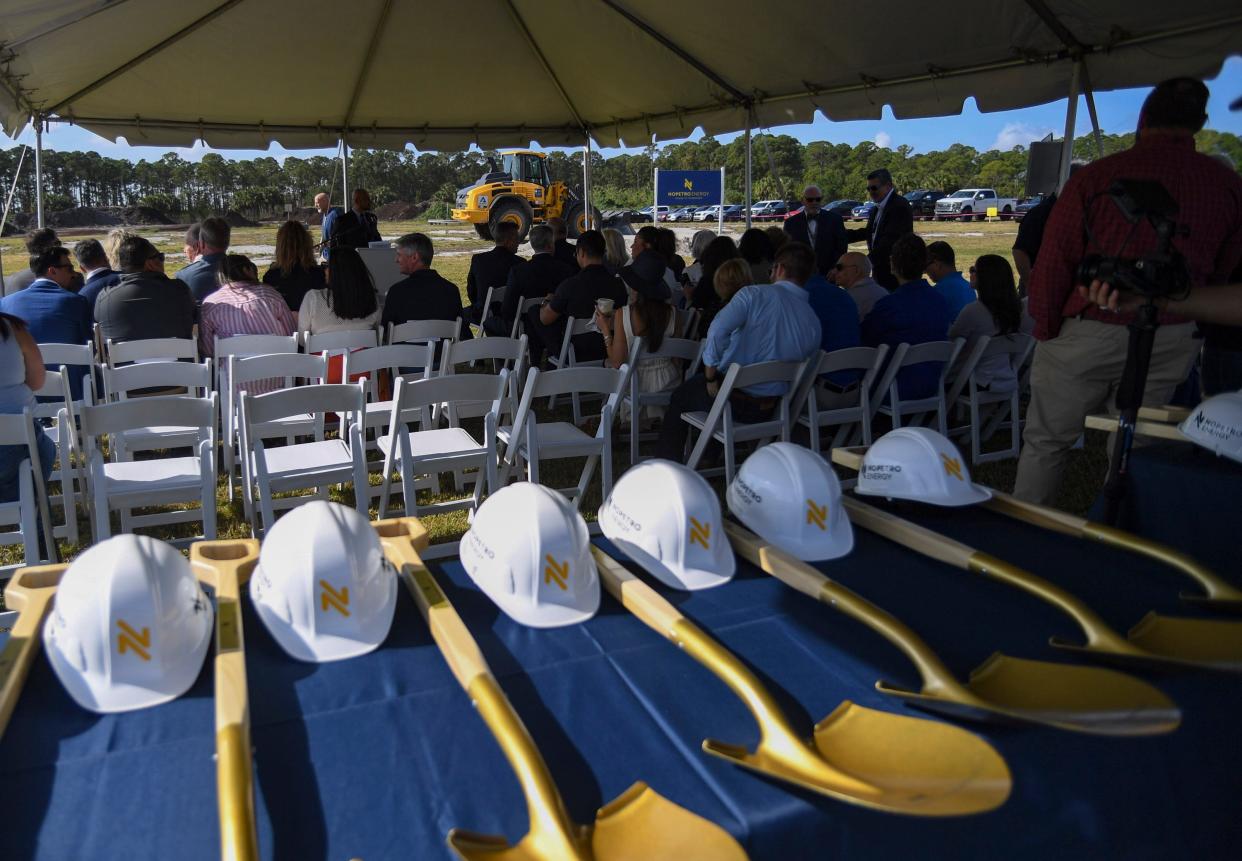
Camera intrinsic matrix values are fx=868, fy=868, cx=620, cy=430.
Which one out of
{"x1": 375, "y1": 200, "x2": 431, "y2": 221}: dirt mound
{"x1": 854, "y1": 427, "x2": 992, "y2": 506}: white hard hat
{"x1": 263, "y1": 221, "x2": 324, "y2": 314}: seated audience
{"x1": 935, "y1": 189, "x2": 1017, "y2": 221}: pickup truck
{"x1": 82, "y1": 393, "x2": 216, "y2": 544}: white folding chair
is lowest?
{"x1": 82, "y1": 393, "x2": 216, "y2": 544}: white folding chair

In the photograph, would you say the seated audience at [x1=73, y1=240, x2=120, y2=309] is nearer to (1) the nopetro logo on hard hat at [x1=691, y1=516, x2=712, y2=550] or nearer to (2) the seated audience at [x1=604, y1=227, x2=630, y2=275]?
(2) the seated audience at [x1=604, y1=227, x2=630, y2=275]

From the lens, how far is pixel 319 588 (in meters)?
1.31

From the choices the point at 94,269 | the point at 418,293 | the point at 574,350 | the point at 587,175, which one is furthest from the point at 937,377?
the point at 587,175

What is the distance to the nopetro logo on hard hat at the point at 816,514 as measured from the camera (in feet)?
5.71

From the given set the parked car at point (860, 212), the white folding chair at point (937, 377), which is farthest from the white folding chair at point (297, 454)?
the parked car at point (860, 212)

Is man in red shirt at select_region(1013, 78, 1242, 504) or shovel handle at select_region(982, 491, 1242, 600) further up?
man in red shirt at select_region(1013, 78, 1242, 504)

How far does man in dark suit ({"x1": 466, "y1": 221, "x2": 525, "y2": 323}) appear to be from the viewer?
743cm

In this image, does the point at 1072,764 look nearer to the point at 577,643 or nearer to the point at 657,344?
the point at 577,643

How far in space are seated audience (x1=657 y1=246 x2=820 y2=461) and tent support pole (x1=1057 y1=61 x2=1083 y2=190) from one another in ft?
7.27

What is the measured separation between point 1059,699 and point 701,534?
0.63 metres

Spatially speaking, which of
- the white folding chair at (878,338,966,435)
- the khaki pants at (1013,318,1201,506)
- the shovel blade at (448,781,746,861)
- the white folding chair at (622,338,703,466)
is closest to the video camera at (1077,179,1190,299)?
the khaki pants at (1013,318,1201,506)

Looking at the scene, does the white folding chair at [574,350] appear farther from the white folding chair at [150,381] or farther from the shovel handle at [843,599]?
the shovel handle at [843,599]

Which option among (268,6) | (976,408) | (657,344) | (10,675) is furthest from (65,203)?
(10,675)

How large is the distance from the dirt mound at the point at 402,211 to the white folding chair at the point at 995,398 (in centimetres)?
2761
